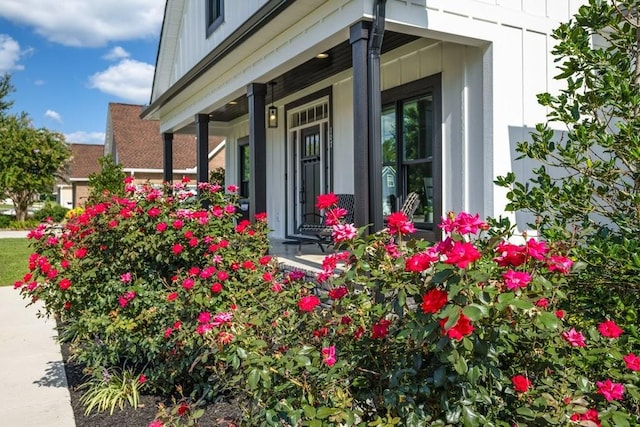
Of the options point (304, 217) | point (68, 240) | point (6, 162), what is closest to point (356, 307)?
point (68, 240)

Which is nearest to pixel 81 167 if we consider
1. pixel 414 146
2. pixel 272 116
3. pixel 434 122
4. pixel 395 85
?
pixel 272 116

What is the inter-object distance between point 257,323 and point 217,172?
1350 cm

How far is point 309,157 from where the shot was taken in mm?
9102

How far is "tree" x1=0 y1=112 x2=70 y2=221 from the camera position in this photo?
20.9 metres

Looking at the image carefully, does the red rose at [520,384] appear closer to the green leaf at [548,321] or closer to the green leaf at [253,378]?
the green leaf at [548,321]

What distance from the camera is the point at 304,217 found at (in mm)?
9422

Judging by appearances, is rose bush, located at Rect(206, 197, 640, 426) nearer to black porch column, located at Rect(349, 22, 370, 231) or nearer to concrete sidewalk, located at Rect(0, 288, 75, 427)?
concrete sidewalk, located at Rect(0, 288, 75, 427)

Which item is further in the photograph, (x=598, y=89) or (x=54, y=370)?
(x=54, y=370)

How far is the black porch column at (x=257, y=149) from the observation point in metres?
6.46

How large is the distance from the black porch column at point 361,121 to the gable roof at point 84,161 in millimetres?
29108

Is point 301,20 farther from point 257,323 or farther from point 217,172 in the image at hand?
point 217,172

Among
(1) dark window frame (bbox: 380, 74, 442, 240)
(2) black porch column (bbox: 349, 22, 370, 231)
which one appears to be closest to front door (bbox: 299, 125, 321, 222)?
(1) dark window frame (bbox: 380, 74, 442, 240)

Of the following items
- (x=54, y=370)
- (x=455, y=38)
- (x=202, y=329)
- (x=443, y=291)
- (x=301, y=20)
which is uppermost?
(x=301, y=20)

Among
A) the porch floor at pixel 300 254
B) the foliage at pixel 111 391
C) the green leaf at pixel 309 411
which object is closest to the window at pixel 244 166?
the porch floor at pixel 300 254
